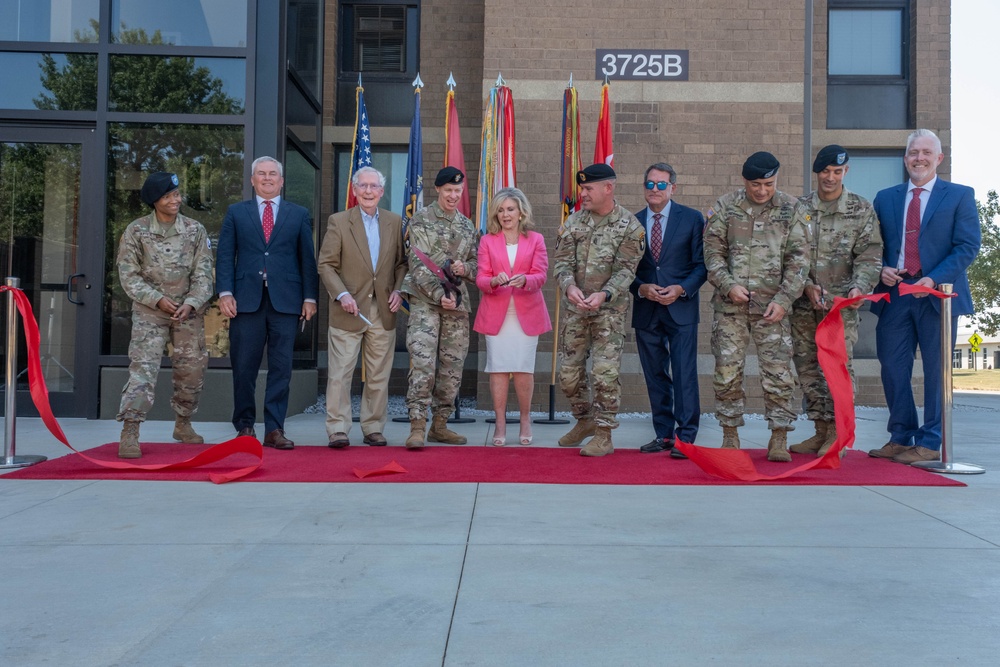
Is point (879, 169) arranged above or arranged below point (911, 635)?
above

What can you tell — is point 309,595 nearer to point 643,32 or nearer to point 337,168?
point 643,32

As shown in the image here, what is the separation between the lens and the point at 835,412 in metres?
5.03

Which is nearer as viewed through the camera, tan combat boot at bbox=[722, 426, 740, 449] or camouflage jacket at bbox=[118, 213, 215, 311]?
tan combat boot at bbox=[722, 426, 740, 449]

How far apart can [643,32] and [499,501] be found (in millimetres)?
6667

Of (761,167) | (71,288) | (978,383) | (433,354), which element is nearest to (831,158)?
(761,167)

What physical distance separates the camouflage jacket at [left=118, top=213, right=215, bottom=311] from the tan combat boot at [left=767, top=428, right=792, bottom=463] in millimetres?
3851

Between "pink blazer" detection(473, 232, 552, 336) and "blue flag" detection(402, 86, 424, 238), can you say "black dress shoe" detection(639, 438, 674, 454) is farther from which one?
"blue flag" detection(402, 86, 424, 238)

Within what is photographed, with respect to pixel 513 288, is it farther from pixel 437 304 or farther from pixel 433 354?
pixel 433 354

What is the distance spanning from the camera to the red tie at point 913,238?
5.39 m

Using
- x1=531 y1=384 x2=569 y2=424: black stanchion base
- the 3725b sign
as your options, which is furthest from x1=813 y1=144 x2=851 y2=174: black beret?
the 3725b sign

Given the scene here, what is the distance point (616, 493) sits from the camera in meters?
4.22

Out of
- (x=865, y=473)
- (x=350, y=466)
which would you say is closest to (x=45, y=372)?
(x=350, y=466)

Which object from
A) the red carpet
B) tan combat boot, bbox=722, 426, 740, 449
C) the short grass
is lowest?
the short grass

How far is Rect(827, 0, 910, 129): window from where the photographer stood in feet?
35.3
